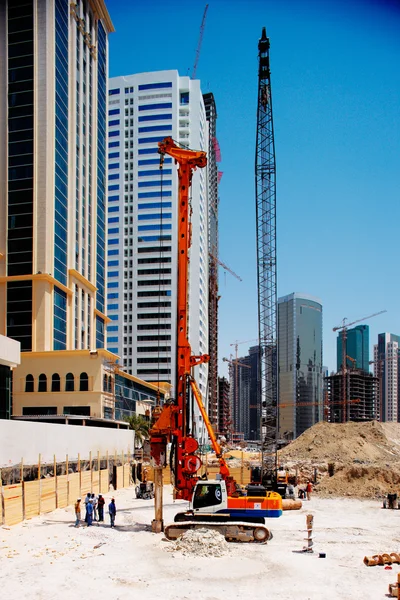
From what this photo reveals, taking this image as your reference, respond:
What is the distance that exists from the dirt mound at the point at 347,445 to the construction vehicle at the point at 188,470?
52.7 meters

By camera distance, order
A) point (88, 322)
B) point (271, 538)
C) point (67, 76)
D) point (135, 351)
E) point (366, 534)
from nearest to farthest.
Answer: point (271, 538), point (366, 534), point (67, 76), point (88, 322), point (135, 351)

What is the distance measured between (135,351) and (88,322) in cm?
6230

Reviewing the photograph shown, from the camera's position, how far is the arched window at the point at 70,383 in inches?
2630

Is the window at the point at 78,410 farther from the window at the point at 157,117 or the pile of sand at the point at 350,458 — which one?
the window at the point at 157,117

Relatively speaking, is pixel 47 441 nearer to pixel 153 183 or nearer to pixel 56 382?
pixel 56 382

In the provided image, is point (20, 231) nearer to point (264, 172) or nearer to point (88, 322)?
point (88, 322)

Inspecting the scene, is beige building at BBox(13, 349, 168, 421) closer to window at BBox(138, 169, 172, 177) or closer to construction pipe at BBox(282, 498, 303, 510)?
construction pipe at BBox(282, 498, 303, 510)

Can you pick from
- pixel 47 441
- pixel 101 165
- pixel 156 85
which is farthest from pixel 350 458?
pixel 156 85

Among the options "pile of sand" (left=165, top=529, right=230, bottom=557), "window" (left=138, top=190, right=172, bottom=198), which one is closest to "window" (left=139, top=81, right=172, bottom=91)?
"window" (left=138, top=190, right=172, bottom=198)

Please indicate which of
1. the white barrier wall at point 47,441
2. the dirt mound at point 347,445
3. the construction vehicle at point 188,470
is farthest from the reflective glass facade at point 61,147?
the construction vehicle at point 188,470

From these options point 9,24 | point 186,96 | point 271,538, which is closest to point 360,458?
point 271,538

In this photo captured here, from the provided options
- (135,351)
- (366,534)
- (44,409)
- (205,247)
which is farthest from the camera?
(205,247)

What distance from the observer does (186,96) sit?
6122 inches

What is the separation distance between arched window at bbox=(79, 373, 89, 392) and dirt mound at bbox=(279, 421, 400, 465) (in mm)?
30097
